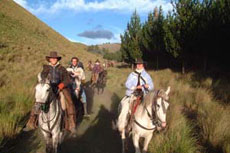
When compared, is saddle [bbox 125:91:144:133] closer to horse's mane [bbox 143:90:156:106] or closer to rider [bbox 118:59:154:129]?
rider [bbox 118:59:154:129]

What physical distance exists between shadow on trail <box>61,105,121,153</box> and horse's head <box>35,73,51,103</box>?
2.55m

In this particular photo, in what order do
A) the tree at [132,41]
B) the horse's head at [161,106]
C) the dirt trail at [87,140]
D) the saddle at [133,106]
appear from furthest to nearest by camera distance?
the tree at [132,41] < the dirt trail at [87,140] < the saddle at [133,106] < the horse's head at [161,106]

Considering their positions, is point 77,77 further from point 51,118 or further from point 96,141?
point 51,118

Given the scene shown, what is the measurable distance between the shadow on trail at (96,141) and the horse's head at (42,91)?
2546 millimetres

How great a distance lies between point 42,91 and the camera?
3.88 m

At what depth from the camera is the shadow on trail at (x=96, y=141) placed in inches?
234

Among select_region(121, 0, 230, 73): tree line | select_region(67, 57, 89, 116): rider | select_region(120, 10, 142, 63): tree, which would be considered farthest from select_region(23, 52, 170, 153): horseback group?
select_region(120, 10, 142, 63): tree

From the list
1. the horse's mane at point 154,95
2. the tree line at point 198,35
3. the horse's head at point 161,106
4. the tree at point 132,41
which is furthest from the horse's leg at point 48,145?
the tree at point 132,41

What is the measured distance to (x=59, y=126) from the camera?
4988 millimetres

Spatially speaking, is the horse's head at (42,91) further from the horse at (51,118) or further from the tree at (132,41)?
the tree at (132,41)

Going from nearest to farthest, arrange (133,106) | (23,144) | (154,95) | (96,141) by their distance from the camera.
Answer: (154,95)
(133,106)
(23,144)
(96,141)

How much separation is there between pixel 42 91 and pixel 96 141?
10.9ft

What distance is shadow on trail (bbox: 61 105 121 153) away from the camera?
594 centimetres

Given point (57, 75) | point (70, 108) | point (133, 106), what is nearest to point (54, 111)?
point (70, 108)
